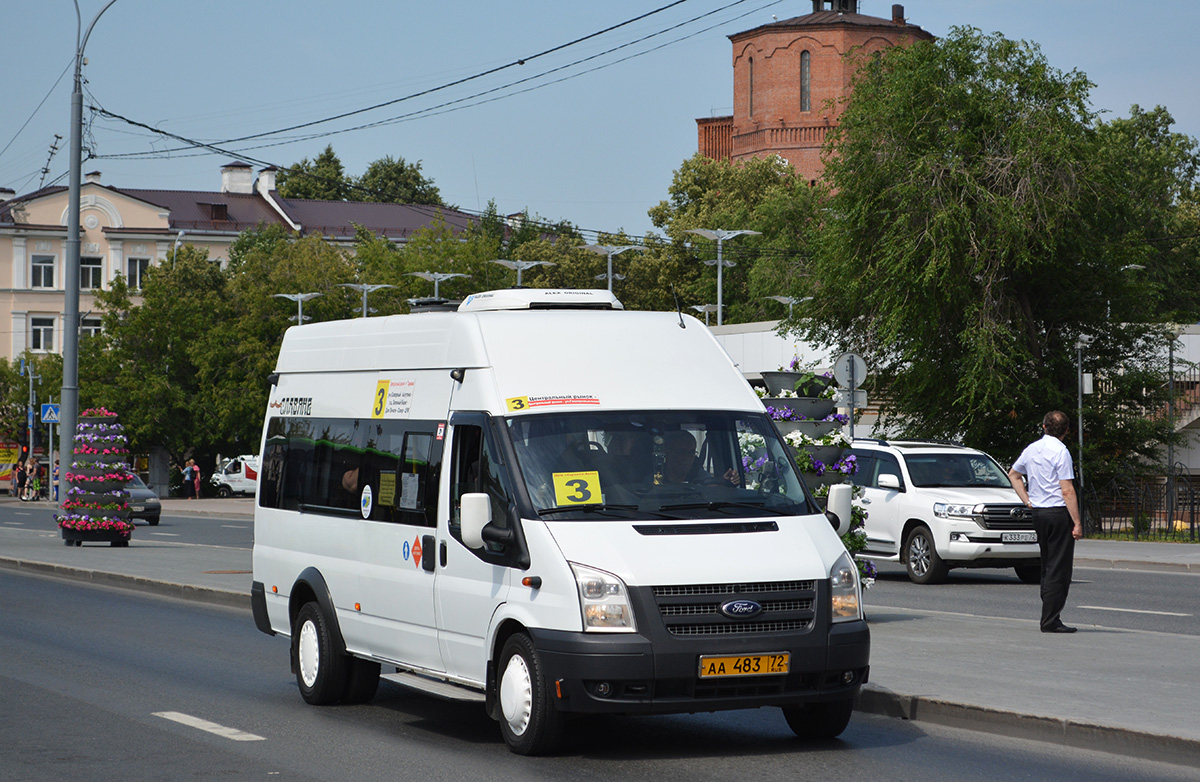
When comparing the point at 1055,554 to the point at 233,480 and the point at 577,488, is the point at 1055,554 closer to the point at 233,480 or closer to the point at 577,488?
the point at 577,488

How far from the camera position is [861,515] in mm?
14062

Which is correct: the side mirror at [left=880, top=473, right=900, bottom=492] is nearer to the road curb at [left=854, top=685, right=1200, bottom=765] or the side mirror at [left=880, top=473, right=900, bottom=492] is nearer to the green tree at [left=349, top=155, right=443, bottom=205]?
the road curb at [left=854, top=685, right=1200, bottom=765]

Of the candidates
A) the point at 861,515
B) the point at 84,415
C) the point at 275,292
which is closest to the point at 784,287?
the point at 275,292

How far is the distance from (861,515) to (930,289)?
20.1 m

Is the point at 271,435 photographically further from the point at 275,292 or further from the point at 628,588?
the point at 275,292

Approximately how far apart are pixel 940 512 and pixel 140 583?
10.5 meters

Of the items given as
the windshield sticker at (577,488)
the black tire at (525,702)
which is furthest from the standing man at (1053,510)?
the black tire at (525,702)

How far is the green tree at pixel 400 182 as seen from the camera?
114438mm

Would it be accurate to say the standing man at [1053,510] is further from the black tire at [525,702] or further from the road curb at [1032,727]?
the black tire at [525,702]

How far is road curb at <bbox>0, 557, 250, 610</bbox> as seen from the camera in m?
17.7

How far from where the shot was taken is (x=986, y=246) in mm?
33125

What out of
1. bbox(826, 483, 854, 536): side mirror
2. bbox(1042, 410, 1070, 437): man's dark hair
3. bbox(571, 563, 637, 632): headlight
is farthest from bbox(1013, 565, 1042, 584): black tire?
bbox(571, 563, 637, 632): headlight

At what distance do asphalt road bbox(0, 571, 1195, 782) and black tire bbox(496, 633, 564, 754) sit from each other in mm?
125

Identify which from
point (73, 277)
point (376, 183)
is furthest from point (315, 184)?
point (73, 277)
